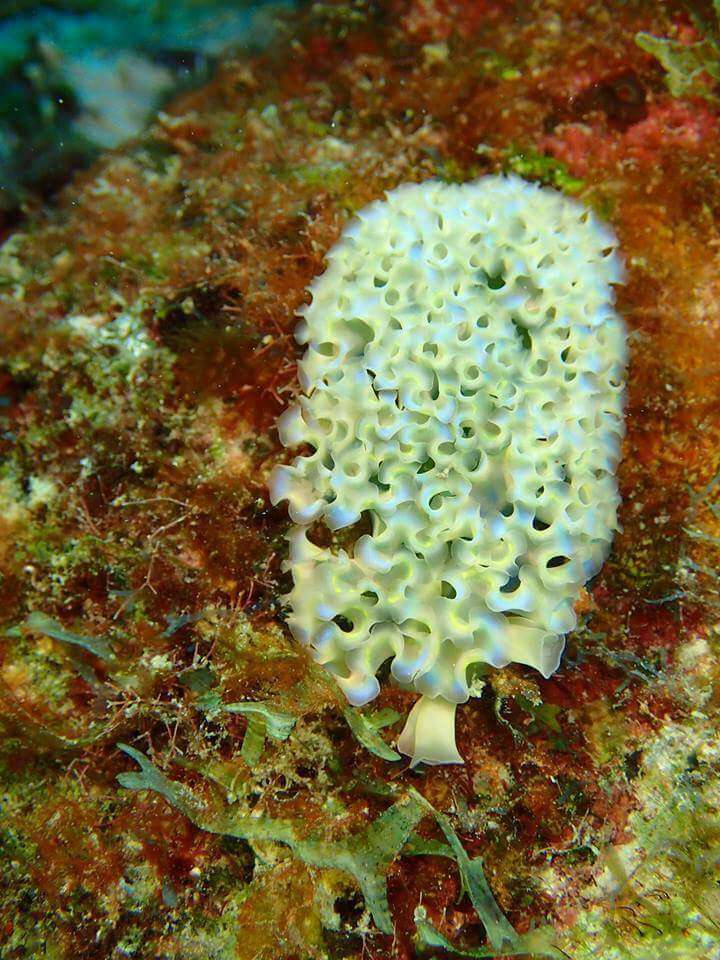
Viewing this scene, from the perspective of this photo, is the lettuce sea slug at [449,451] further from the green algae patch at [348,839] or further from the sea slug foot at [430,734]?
the green algae patch at [348,839]

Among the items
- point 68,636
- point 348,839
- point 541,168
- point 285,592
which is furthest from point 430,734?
point 541,168

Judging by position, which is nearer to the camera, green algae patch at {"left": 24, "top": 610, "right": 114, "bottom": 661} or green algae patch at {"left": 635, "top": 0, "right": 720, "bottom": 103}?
green algae patch at {"left": 24, "top": 610, "right": 114, "bottom": 661}

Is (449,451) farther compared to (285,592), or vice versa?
(285,592)

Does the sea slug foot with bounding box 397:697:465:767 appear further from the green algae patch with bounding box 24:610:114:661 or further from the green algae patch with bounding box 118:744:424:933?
the green algae patch with bounding box 24:610:114:661

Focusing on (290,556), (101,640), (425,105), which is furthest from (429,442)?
(425,105)

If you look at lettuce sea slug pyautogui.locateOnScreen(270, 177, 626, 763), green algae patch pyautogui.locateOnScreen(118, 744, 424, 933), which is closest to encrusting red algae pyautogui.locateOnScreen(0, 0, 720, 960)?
green algae patch pyautogui.locateOnScreen(118, 744, 424, 933)

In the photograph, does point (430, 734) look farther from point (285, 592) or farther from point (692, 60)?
point (692, 60)
